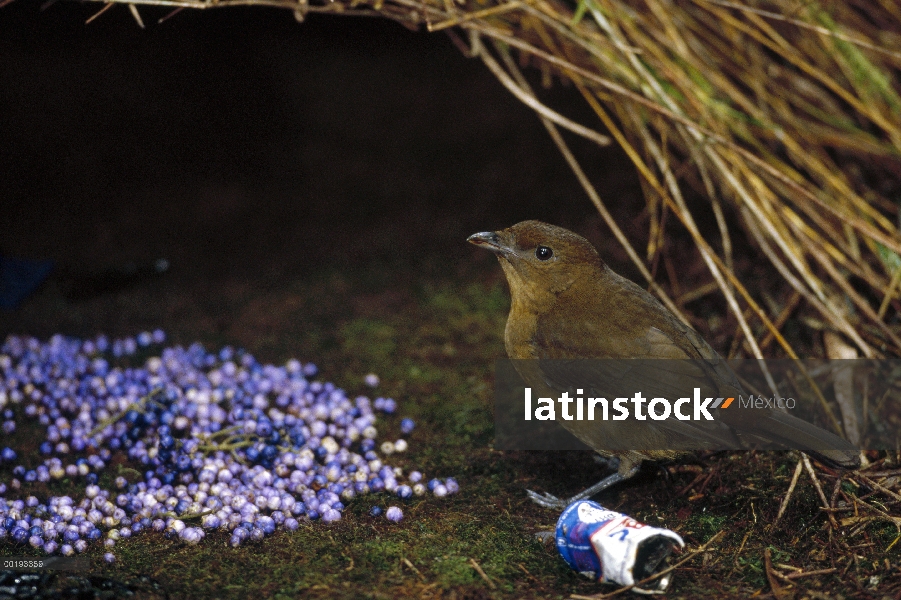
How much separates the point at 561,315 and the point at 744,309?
136 cm

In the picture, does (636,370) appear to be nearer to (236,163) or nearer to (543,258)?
(543,258)

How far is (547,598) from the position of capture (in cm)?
241

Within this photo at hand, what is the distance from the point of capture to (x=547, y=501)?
2996mm

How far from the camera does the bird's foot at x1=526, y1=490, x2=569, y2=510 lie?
2.97 metres

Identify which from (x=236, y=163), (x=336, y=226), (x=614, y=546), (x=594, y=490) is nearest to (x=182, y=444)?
(x=594, y=490)

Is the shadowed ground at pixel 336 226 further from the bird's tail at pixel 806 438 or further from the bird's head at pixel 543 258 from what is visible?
the bird's head at pixel 543 258

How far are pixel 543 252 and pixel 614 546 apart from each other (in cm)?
125

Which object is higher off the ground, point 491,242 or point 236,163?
point 236,163

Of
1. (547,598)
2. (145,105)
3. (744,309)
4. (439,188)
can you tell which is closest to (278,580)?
(547,598)

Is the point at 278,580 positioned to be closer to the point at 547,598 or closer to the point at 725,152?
the point at 547,598

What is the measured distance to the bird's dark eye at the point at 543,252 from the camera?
325 cm

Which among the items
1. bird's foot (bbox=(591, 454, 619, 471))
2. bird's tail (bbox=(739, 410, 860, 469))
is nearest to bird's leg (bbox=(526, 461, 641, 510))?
bird's foot (bbox=(591, 454, 619, 471))

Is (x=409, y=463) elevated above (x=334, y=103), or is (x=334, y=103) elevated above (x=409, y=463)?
(x=334, y=103)

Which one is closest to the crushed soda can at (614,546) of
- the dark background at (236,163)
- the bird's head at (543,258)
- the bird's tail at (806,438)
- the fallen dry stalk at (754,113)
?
the bird's tail at (806,438)
